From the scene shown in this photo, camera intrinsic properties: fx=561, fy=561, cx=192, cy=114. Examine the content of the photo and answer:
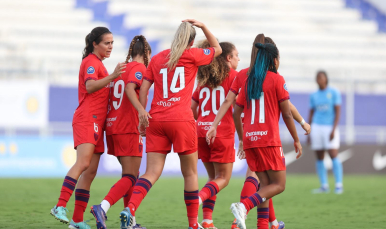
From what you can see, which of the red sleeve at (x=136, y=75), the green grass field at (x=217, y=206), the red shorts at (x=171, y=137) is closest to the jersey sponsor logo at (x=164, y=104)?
the red shorts at (x=171, y=137)

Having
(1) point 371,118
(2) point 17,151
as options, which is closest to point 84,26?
(2) point 17,151

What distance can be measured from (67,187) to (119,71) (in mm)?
1219

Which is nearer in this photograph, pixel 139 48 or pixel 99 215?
pixel 99 215

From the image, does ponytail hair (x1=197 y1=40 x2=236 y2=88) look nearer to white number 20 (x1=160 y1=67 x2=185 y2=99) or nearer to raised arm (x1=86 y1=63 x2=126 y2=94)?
white number 20 (x1=160 y1=67 x2=185 y2=99)

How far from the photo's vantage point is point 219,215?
7.08 meters

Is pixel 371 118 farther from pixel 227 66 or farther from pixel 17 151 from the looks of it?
pixel 227 66

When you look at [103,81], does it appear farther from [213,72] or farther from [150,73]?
[213,72]

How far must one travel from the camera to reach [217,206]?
26.7ft

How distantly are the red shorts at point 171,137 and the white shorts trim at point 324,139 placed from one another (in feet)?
20.1

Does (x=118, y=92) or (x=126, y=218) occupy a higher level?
(x=118, y=92)

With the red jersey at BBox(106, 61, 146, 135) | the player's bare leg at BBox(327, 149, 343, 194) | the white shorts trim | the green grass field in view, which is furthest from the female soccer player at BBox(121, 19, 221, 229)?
the white shorts trim

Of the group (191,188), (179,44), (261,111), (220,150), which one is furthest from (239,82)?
(191,188)

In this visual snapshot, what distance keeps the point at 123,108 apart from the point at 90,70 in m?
0.50

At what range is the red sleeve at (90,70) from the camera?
5.43 metres
